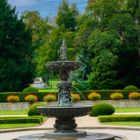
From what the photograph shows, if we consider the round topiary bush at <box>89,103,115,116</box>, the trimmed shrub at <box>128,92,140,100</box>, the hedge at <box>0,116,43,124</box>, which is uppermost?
the trimmed shrub at <box>128,92,140,100</box>

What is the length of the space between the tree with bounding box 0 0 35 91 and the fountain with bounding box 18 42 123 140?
33.3 metres

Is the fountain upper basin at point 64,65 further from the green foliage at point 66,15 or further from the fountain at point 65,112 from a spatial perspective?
the green foliage at point 66,15

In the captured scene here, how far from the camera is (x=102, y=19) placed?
2176 inches

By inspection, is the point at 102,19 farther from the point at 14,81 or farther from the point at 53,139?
the point at 53,139

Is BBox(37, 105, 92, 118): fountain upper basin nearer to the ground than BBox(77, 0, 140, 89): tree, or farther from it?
nearer to the ground

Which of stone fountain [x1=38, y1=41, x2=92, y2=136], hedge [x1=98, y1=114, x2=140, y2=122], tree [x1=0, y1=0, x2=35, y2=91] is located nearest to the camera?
stone fountain [x1=38, y1=41, x2=92, y2=136]

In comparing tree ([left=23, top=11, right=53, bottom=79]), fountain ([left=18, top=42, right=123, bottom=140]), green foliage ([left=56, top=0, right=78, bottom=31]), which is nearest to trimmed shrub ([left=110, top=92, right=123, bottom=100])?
fountain ([left=18, top=42, right=123, bottom=140])

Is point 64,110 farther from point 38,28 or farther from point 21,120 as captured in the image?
point 38,28

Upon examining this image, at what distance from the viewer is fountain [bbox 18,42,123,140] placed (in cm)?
1939

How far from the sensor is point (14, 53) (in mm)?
55281

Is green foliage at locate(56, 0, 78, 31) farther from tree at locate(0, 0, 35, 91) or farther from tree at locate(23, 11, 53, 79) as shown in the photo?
tree at locate(0, 0, 35, 91)

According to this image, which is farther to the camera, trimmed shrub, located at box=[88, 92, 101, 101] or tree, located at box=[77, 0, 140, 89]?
tree, located at box=[77, 0, 140, 89]

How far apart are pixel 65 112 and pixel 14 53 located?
36.4 meters

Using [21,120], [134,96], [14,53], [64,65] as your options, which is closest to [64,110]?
[64,65]
